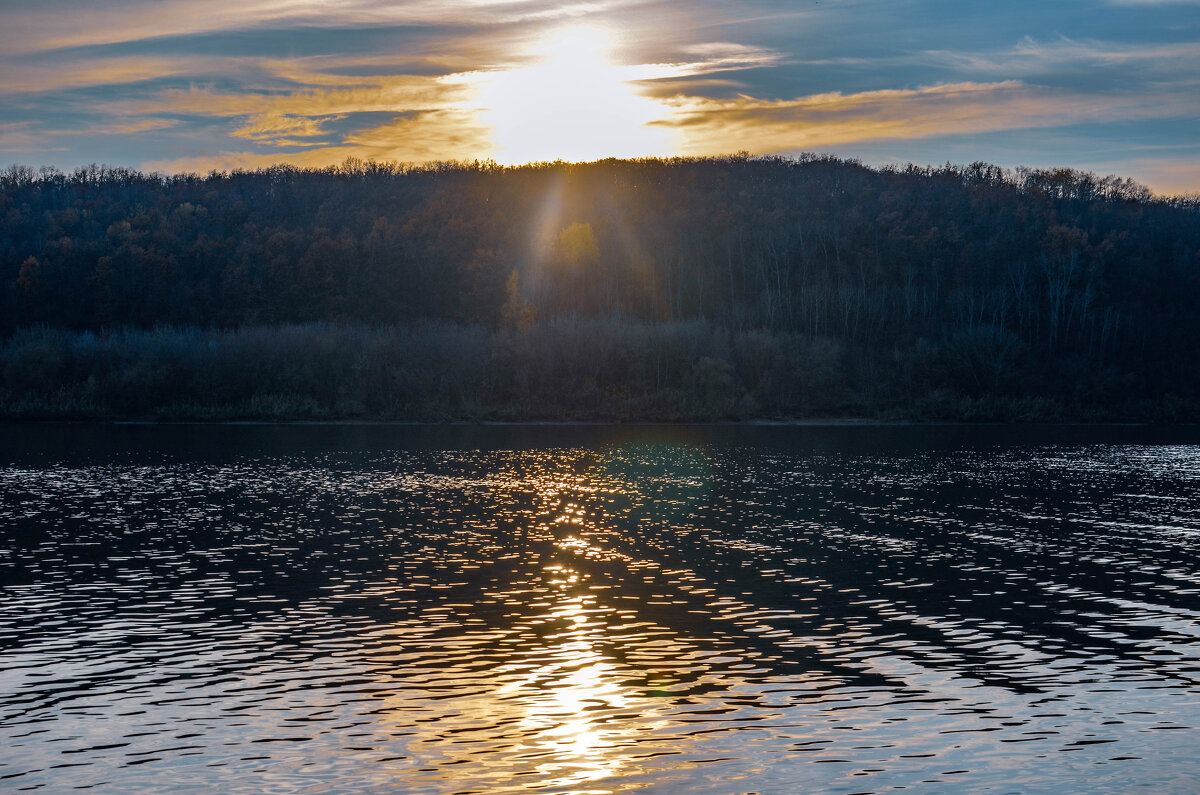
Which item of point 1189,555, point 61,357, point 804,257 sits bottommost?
point 1189,555

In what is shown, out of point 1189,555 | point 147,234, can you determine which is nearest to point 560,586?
point 1189,555

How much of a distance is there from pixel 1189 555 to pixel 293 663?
996 inches

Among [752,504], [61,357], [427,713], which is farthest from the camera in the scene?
[61,357]

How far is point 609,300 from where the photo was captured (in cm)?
15962

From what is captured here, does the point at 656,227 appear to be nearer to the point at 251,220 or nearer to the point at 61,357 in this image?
the point at 251,220

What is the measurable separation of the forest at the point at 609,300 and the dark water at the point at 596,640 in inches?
2847

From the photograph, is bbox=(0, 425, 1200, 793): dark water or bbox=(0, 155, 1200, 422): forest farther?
bbox=(0, 155, 1200, 422): forest

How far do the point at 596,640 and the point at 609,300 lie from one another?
454 ft

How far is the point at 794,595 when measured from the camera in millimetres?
27125

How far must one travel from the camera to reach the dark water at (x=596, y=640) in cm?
1496

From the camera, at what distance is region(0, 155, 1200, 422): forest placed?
122312mm

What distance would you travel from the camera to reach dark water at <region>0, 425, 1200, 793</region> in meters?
15.0

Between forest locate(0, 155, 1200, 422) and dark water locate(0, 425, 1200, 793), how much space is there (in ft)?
237

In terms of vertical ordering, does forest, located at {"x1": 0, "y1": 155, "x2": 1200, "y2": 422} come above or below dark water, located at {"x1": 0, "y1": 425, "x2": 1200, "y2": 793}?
above
